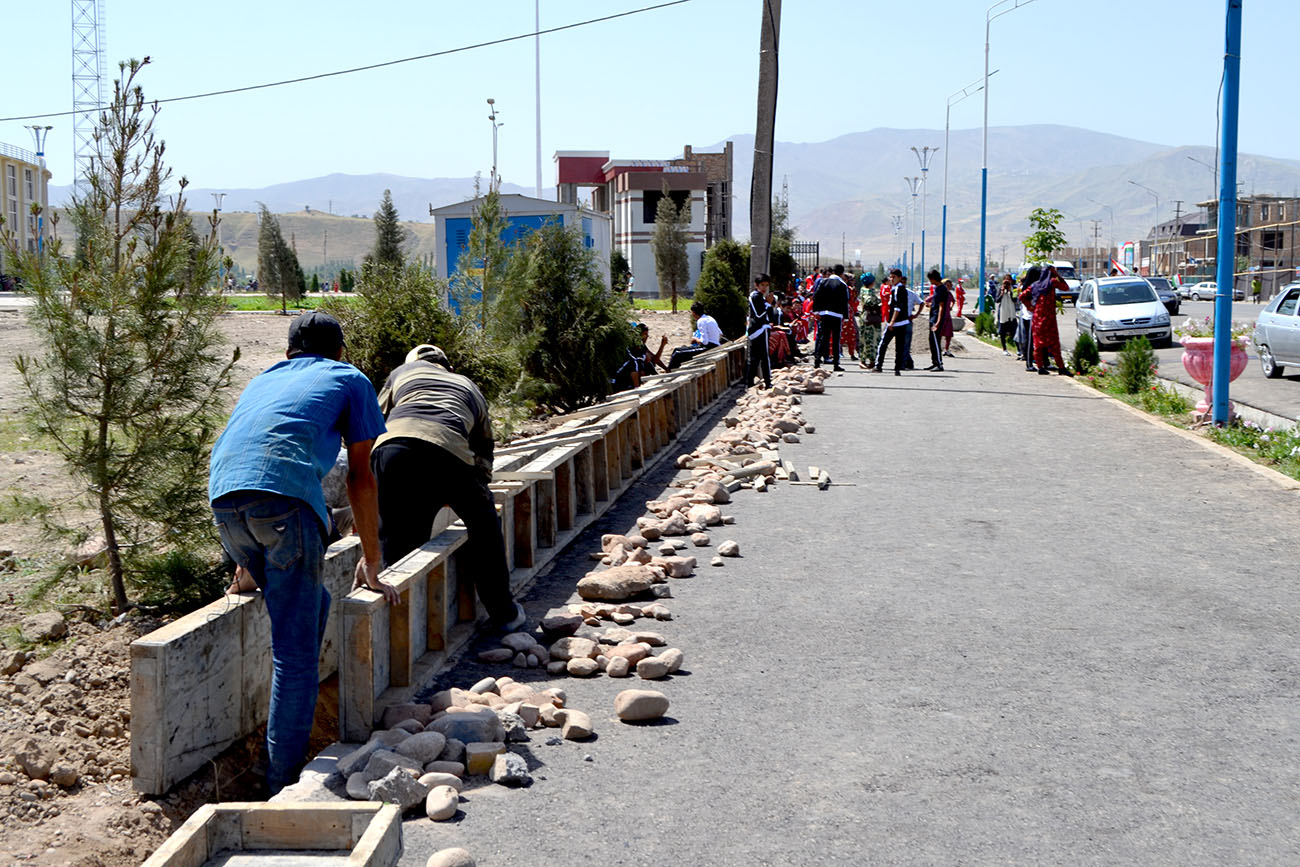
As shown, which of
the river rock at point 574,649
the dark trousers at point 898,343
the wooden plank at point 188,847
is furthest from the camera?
the dark trousers at point 898,343

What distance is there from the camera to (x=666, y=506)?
395 inches

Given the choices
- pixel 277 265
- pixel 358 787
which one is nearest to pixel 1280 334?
pixel 358 787

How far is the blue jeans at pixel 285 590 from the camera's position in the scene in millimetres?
4598

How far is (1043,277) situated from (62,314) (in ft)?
61.3

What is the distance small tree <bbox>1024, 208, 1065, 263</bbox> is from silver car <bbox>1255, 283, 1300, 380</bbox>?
9.82 metres

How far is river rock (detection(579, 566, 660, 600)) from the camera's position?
720 cm

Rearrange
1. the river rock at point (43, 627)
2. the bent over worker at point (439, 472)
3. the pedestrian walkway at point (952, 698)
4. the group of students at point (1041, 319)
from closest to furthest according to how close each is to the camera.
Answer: the pedestrian walkway at point (952, 698) < the bent over worker at point (439, 472) < the river rock at point (43, 627) < the group of students at point (1041, 319)

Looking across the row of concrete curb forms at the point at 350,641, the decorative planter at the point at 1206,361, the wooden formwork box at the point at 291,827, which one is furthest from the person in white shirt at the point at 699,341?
the wooden formwork box at the point at 291,827

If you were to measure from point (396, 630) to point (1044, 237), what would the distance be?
96.9ft

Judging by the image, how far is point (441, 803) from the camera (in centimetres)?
439

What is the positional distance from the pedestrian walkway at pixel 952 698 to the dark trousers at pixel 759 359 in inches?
372

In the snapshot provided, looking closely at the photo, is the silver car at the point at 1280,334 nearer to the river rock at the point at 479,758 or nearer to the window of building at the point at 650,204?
the river rock at the point at 479,758

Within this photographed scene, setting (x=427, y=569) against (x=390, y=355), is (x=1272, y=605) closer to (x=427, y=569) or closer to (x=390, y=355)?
(x=427, y=569)

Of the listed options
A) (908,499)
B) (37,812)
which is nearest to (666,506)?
(908,499)
